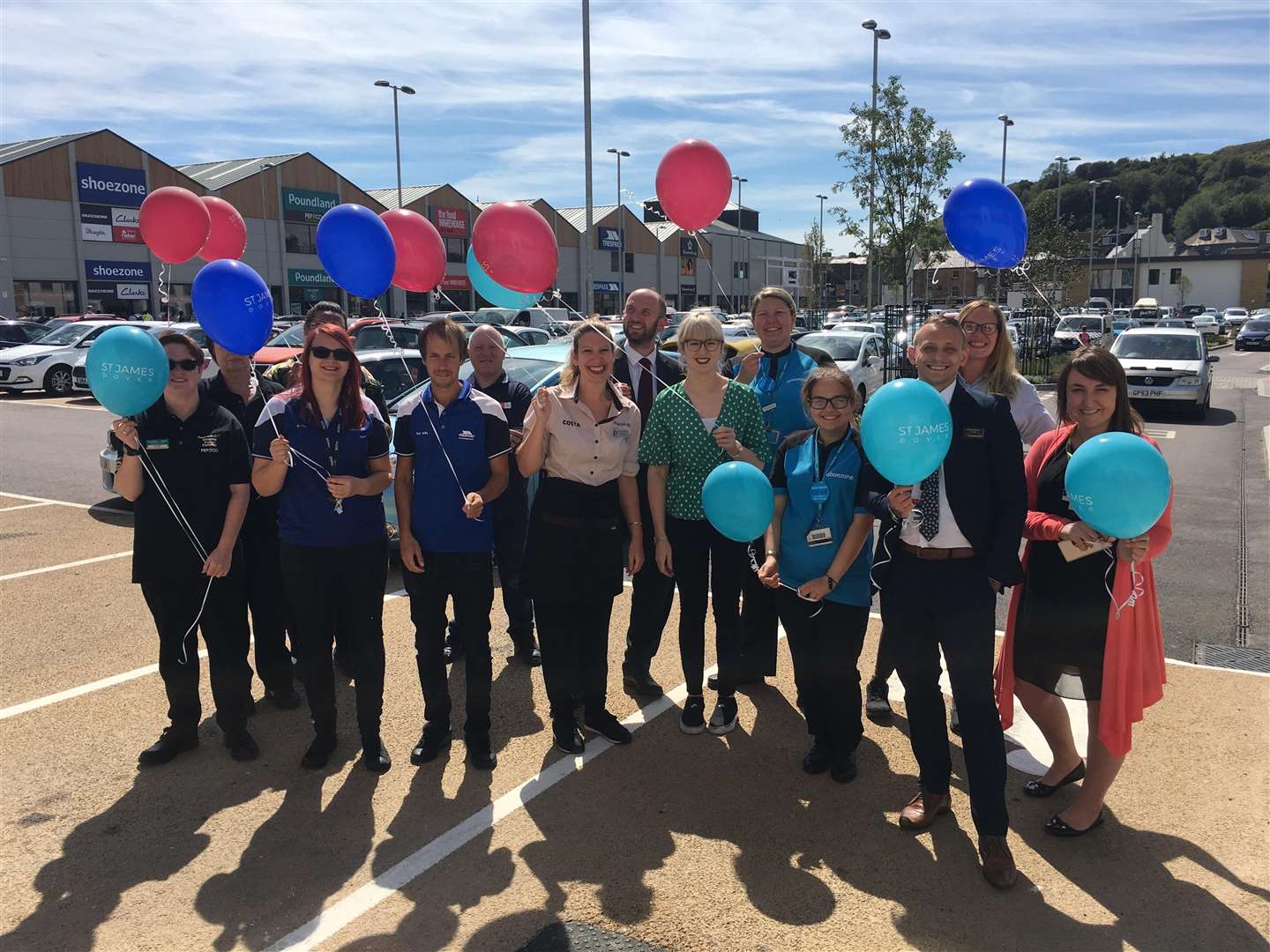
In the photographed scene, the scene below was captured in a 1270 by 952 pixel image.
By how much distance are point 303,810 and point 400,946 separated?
1.05m

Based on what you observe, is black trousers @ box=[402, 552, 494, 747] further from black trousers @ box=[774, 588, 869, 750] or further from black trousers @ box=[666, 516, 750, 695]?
black trousers @ box=[774, 588, 869, 750]

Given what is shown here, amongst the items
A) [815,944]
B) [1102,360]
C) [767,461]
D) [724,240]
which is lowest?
[815,944]

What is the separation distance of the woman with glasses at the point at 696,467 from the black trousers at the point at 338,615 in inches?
51.7

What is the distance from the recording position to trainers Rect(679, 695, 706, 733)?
4398mm

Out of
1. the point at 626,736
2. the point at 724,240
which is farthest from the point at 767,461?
the point at 724,240

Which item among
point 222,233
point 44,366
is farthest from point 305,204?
point 222,233

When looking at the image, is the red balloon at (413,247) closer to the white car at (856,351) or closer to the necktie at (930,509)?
the necktie at (930,509)

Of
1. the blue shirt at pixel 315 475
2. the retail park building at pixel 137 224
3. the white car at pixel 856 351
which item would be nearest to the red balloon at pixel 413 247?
the blue shirt at pixel 315 475

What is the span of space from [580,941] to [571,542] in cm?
172

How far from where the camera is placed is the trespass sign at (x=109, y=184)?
33.6m

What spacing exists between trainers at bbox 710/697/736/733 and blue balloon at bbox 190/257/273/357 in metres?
2.75

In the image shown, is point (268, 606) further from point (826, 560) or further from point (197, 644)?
point (826, 560)

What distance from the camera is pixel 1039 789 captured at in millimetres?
3793

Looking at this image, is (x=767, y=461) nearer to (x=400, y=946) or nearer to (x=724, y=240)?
(x=400, y=946)
